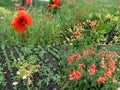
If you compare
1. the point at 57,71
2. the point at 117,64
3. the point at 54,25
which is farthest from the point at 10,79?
the point at 117,64

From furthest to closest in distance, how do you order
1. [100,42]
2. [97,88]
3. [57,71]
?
[100,42] < [57,71] < [97,88]

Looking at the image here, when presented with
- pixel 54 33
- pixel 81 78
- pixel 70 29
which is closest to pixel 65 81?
pixel 81 78

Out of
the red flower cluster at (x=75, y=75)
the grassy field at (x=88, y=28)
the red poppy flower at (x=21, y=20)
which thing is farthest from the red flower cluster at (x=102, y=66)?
the red poppy flower at (x=21, y=20)

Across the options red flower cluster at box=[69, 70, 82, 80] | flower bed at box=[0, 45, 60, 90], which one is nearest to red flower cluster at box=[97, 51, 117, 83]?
red flower cluster at box=[69, 70, 82, 80]

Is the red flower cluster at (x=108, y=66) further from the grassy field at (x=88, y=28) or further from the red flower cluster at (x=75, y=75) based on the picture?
the grassy field at (x=88, y=28)

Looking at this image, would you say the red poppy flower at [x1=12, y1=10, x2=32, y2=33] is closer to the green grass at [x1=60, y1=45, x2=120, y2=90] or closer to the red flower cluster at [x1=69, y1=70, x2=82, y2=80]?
the red flower cluster at [x1=69, y1=70, x2=82, y2=80]

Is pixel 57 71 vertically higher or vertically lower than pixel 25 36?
lower

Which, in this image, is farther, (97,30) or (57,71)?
(97,30)

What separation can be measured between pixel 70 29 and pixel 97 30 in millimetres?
695

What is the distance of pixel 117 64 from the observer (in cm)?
553

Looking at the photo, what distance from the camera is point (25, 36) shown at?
5.11 meters

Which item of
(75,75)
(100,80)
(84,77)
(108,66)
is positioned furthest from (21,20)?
(108,66)

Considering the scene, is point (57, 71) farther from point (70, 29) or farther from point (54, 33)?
point (70, 29)

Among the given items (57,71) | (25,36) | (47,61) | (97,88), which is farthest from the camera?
(47,61)
